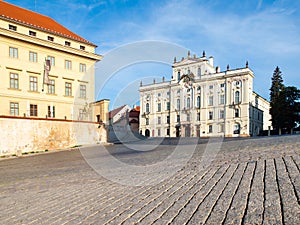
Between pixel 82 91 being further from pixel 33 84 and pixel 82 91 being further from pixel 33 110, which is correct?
pixel 33 110

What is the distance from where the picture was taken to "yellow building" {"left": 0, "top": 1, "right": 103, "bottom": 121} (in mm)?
26109

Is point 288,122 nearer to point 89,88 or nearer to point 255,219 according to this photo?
point 89,88

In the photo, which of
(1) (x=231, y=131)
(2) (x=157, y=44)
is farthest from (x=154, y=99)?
(2) (x=157, y=44)

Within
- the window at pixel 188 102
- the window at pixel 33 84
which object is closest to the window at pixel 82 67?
the window at pixel 33 84

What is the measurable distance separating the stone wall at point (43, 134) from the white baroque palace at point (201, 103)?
31757 mm

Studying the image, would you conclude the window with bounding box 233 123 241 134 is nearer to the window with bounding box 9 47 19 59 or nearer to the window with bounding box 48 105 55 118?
the window with bounding box 48 105 55 118

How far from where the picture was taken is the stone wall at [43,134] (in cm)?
2048

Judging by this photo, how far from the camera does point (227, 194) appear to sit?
4598 mm

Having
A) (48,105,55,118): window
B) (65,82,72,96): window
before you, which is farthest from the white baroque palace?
(48,105,55,118): window

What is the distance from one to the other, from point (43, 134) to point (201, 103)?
39229 millimetres

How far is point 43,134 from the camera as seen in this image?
2289 centimetres

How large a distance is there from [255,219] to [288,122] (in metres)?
52.8

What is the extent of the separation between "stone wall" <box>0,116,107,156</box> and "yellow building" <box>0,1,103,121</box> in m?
4.87

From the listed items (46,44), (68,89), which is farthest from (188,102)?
(46,44)
